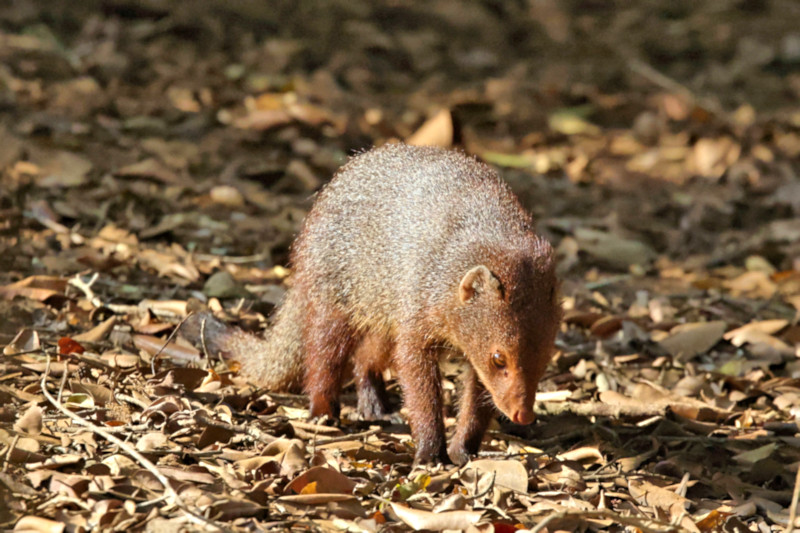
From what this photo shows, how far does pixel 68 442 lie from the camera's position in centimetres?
360

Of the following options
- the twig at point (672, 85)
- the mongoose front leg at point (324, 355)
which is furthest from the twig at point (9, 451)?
the twig at point (672, 85)

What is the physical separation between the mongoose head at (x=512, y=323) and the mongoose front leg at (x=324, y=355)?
85 cm

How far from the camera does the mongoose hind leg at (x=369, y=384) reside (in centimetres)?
471

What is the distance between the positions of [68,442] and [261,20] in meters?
7.65

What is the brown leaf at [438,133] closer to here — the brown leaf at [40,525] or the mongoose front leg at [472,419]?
the mongoose front leg at [472,419]

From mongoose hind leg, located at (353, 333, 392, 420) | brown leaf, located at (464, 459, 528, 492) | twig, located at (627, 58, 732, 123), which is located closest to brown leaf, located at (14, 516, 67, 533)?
brown leaf, located at (464, 459, 528, 492)

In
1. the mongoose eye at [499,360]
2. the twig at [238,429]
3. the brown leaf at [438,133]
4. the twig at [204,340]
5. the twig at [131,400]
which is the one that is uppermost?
the brown leaf at [438,133]

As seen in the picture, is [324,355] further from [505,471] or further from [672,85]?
[672,85]

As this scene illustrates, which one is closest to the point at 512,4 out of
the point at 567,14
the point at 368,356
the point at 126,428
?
the point at 567,14

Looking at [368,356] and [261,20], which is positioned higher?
[261,20]

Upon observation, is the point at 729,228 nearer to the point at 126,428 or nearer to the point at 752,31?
the point at 752,31

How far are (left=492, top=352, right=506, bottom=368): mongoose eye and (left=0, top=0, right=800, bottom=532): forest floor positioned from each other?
44cm

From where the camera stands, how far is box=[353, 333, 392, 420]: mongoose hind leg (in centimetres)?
471

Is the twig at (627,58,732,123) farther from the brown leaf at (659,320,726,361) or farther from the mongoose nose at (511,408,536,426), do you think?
the mongoose nose at (511,408,536,426)
